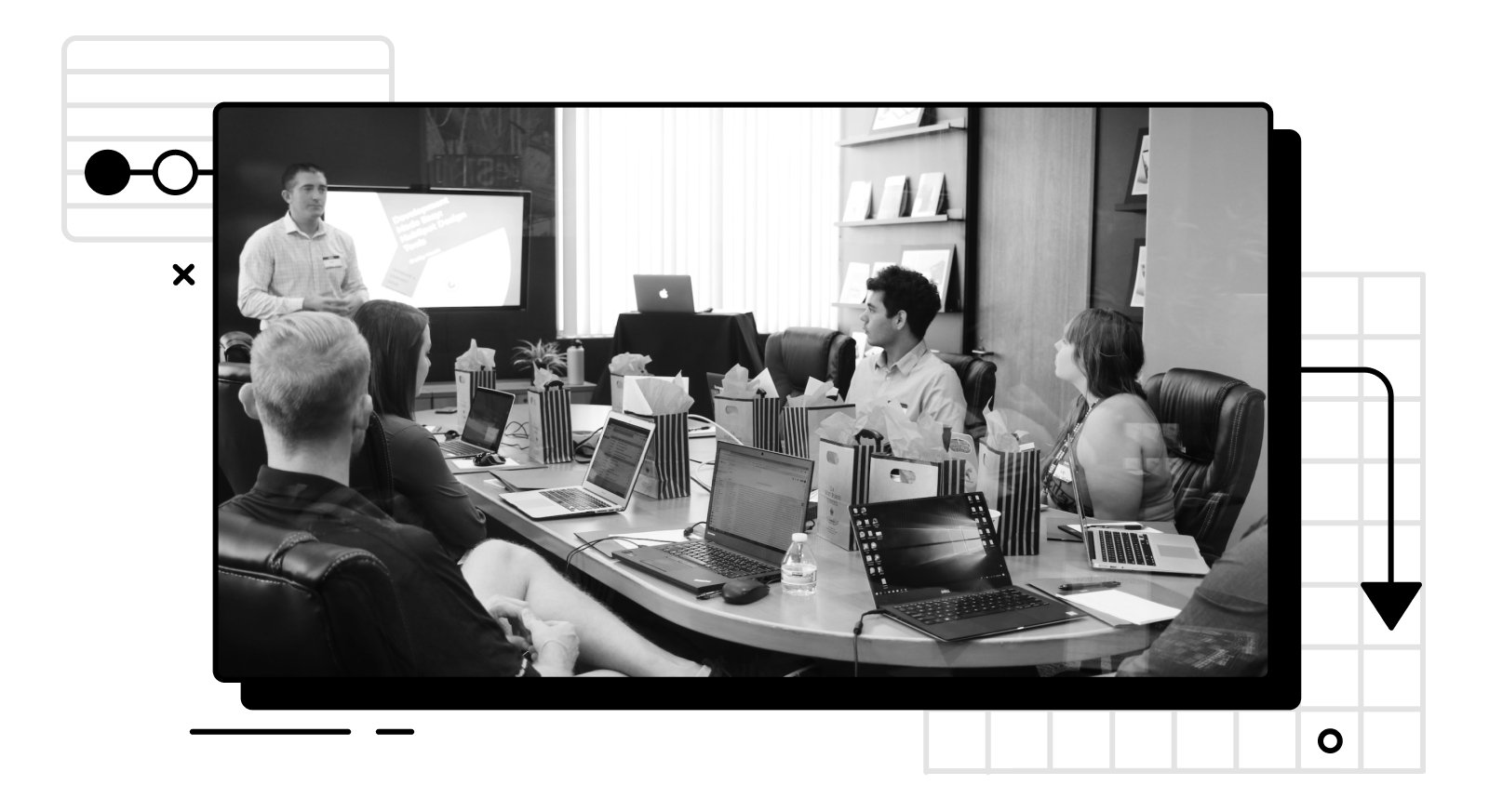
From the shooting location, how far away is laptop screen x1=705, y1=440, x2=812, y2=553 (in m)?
2.30

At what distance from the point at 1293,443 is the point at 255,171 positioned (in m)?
1.98

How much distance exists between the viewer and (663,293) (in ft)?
7.25

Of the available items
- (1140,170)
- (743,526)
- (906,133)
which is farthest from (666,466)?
Result: (1140,170)

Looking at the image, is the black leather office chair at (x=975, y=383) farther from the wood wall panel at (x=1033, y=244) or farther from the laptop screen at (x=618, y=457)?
the laptop screen at (x=618, y=457)

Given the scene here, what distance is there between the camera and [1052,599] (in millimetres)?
2109

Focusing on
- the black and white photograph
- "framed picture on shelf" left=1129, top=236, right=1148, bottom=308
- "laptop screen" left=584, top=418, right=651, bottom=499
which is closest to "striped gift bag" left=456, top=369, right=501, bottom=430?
the black and white photograph

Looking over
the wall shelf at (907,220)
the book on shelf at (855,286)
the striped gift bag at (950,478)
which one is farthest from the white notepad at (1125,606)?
the wall shelf at (907,220)

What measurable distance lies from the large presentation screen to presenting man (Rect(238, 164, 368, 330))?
1.1 inches

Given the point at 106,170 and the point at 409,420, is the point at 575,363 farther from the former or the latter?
the point at 106,170

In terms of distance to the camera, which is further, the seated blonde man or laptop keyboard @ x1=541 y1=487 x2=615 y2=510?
laptop keyboard @ x1=541 y1=487 x2=615 y2=510

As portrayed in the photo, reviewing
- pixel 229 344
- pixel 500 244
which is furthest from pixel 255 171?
pixel 500 244

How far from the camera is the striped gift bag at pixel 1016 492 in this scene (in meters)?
2.28
